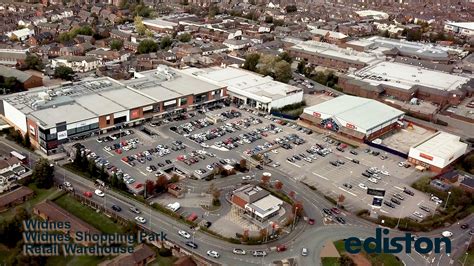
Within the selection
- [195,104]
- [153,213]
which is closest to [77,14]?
[195,104]

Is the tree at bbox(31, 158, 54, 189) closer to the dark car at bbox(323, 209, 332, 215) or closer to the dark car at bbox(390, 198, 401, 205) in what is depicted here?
the dark car at bbox(323, 209, 332, 215)

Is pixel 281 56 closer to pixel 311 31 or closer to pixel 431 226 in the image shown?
pixel 311 31

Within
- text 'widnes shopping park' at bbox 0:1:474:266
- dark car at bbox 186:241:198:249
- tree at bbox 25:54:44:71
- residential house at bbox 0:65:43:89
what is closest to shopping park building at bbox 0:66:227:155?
text 'widnes shopping park' at bbox 0:1:474:266

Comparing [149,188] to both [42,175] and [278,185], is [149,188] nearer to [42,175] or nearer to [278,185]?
[42,175]

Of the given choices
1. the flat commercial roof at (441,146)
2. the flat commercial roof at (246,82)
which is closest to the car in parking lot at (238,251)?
the flat commercial roof at (441,146)

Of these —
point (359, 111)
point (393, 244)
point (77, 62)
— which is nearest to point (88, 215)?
point (393, 244)

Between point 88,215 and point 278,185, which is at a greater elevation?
point 278,185
